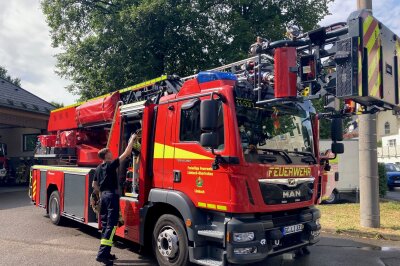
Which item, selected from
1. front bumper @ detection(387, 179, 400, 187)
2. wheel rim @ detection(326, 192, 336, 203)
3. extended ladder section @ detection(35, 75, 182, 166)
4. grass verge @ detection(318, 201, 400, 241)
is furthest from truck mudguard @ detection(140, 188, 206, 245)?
front bumper @ detection(387, 179, 400, 187)

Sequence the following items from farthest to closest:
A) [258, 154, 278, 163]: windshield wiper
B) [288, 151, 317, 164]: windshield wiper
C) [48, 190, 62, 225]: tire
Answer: [48, 190, 62, 225]: tire
[288, 151, 317, 164]: windshield wiper
[258, 154, 278, 163]: windshield wiper

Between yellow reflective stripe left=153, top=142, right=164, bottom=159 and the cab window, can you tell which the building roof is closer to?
yellow reflective stripe left=153, top=142, right=164, bottom=159

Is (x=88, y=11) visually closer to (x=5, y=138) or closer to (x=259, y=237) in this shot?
(x=5, y=138)

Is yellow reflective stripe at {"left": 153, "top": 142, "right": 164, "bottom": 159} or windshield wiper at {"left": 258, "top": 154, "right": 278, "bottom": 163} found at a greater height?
yellow reflective stripe at {"left": 153, "top": 142, "right": 164, "bottom": 159}

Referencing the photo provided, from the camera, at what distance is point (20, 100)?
69.2ft

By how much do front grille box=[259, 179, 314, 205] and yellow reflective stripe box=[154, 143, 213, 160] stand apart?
85 cm

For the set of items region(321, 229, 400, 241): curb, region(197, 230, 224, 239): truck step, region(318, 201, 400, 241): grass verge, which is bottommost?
region(321, 229, 400, 241): curb

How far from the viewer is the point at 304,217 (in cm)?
555

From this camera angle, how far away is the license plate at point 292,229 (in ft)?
16.9

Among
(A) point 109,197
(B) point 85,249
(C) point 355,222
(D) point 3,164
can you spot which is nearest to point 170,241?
(A) point 109,197

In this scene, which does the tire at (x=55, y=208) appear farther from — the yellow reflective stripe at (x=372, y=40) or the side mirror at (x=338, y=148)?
the yellow reflective stripe at (x=372, y=40)

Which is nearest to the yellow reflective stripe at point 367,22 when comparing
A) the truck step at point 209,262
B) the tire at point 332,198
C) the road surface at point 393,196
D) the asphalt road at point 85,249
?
the truck step at point 209,262

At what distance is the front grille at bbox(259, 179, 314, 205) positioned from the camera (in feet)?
16.0

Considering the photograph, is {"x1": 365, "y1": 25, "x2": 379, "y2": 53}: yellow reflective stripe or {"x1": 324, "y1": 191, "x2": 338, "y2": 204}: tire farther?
{"x1": 324, "y1": 191, "x2": 338, "y2": 204}: tire
